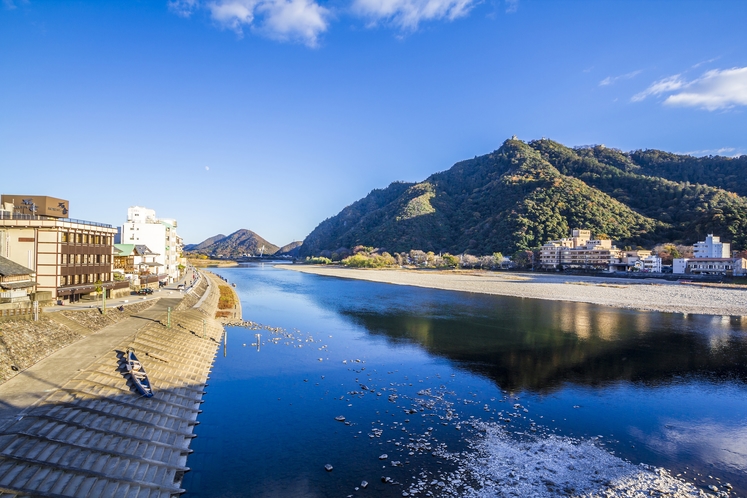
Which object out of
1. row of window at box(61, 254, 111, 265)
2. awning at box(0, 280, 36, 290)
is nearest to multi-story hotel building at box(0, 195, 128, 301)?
row of window at box(61, 254, 111, 265)

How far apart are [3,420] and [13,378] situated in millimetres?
3415

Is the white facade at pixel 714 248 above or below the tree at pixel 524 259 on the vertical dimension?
above

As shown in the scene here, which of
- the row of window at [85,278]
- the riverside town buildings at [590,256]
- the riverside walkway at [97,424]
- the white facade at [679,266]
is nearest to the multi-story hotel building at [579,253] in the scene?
the riverside town buildings at [590,256]

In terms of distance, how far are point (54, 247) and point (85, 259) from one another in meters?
3.12

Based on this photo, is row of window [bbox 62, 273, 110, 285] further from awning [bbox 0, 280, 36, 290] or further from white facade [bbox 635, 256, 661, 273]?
white facade [bbox 635, 256, 661, 273]

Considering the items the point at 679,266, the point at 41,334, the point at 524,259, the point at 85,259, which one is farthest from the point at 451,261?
the point at 41,334

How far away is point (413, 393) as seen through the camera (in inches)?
656

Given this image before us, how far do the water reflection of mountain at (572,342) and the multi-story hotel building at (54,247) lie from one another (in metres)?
19.6

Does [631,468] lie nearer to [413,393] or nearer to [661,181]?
[413,393]

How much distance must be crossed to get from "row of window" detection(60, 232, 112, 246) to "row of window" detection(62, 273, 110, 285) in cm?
221

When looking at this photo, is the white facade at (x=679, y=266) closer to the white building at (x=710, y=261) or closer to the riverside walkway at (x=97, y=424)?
the white building at (x=710, y=261)

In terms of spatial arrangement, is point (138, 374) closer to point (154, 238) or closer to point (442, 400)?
point (442, 400)

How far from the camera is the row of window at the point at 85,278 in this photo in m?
24.4

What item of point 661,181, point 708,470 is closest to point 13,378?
point 708,470
